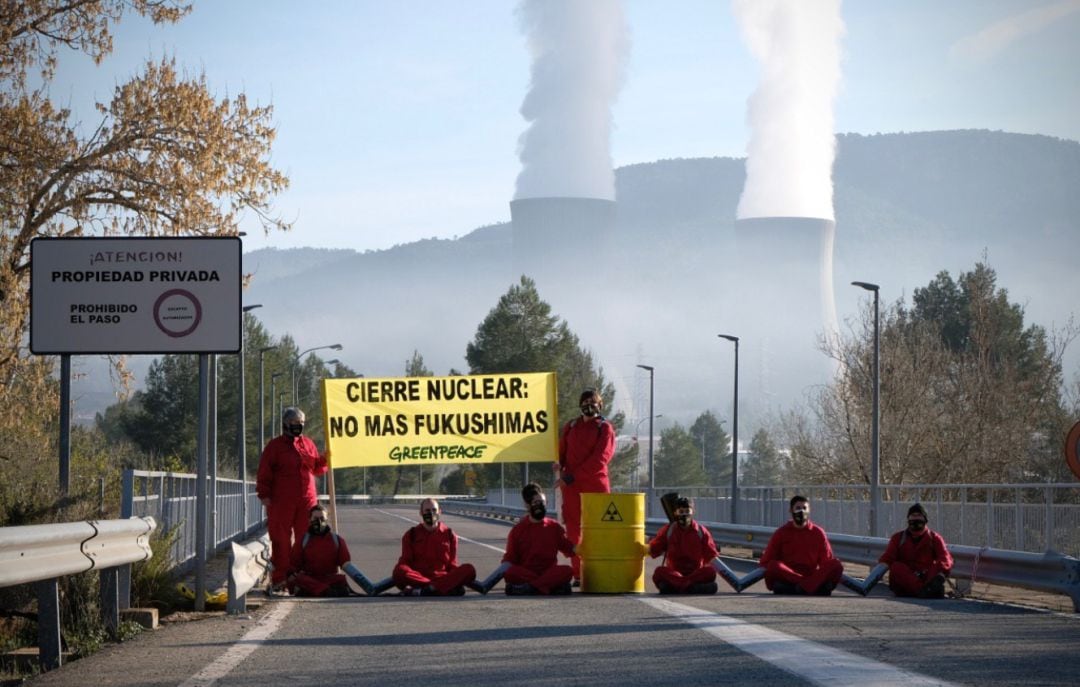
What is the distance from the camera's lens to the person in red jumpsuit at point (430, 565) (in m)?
15.7

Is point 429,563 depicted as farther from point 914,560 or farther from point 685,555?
point 914,560

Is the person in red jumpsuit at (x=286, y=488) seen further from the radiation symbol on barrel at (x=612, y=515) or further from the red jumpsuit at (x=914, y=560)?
the red jumpsuit at (x=914, y=560)

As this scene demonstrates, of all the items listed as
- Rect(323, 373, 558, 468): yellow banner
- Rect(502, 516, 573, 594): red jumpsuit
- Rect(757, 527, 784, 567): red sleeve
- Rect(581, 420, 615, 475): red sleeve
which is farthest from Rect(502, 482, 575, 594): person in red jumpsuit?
Rect(323, 373, 558, 468): yellow banner

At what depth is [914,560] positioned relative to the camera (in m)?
16.0

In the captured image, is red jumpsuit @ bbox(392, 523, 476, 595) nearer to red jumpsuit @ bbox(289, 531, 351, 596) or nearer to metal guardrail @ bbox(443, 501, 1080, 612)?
red jumpsuit @ bbox(289, 531, 351, 596)

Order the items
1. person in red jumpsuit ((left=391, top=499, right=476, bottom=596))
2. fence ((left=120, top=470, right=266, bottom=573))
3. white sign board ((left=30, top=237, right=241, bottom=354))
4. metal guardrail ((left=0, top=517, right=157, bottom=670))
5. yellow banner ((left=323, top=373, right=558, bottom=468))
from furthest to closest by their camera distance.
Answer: yellow banner ((left=323, top=373, right=558, bottom=468)) < person in red jumpsuit ((left=391, top=499, right=476, bottom=596)) < fence ((left=120, top=470, right=266, bottom=573)) < white sign board ((left=30, top=237, right=241, bottom=354)) < metal guardrail ((left=0, top=517, right=157, bottom=670))

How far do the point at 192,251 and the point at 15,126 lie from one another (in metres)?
14.0

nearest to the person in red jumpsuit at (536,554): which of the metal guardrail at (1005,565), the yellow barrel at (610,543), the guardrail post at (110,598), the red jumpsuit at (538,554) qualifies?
the red jumpsuit at (538,554)

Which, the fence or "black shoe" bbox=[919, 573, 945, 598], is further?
"black shoe" bbox=[919, 573, 945, 598]

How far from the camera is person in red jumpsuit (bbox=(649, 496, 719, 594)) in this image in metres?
15.8

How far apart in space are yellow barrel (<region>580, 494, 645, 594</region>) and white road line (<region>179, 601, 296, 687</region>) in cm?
318

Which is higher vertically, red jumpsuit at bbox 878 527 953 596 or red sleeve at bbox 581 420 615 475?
red sleeve at bbox 581 420 615 475

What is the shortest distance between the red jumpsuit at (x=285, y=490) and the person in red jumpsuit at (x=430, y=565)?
1.06 meters

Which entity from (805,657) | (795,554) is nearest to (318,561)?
(795,554)
